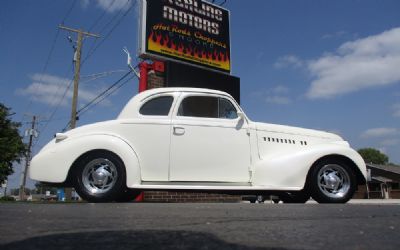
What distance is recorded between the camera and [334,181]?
20.0 feet

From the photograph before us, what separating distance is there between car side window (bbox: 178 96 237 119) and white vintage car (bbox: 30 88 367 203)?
0.05ft

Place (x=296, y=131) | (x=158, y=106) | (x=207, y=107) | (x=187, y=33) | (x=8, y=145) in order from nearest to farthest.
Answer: (x=158, y=106) → (x=207, y=107) → (x=296, y=131) → (x=187, y=33) → (x=8, y=145)

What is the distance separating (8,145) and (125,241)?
3104cm

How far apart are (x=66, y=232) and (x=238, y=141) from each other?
4.00 m

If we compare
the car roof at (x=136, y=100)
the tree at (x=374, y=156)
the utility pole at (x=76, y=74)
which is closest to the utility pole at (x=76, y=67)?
the utility pole at (x=76, y=74)

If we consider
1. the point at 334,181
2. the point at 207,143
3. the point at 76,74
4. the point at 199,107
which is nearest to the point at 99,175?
the point at 207,143

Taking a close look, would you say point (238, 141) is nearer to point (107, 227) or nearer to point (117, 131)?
point (117, 131)

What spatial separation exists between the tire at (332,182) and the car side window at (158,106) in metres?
2.51

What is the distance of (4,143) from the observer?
29.3m

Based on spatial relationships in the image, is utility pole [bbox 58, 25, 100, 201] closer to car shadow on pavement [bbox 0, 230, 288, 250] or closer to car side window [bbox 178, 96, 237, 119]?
car side window [bbox 178, 96, 237, 119]

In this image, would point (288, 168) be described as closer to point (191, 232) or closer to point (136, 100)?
point (136, 100)

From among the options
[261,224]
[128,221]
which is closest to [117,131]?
[128,221]

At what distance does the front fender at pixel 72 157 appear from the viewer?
5426 millimetres

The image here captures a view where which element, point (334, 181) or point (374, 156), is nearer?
point (334, 181)
